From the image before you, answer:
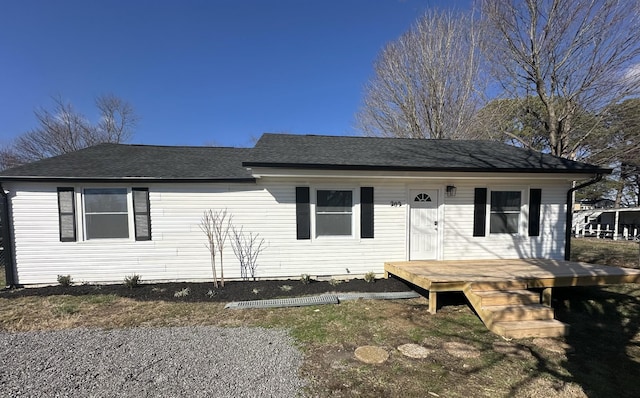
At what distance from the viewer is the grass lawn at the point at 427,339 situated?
9.02 feet

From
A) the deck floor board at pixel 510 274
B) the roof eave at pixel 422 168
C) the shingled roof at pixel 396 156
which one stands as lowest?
the deck floor board at pixel 510 274

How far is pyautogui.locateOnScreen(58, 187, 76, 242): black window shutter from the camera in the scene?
19.3 feet

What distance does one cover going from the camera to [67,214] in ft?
19.4

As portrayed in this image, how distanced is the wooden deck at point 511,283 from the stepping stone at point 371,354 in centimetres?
171

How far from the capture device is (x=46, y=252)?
597 centimetres

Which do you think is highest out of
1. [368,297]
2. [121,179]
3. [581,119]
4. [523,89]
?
[523,89]

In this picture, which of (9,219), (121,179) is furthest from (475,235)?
(9,219)

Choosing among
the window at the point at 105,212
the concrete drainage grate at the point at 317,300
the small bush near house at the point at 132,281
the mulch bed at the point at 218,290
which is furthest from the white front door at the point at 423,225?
the window at the point at 105,212

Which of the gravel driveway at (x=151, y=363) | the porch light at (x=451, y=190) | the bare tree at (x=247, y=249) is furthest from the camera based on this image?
the porch light at (x=451, y=190)

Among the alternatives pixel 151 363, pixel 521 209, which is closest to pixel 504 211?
pixel 521 209

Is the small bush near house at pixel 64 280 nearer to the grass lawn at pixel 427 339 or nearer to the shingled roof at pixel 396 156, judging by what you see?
the grass lawn at pixel 427 339

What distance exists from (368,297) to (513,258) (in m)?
4.09

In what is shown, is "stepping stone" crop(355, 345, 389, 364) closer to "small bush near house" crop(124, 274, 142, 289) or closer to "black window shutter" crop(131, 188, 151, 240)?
"small bush near house" crop(124, 274, 142, 289)

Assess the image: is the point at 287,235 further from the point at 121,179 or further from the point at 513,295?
the point at 513,295
